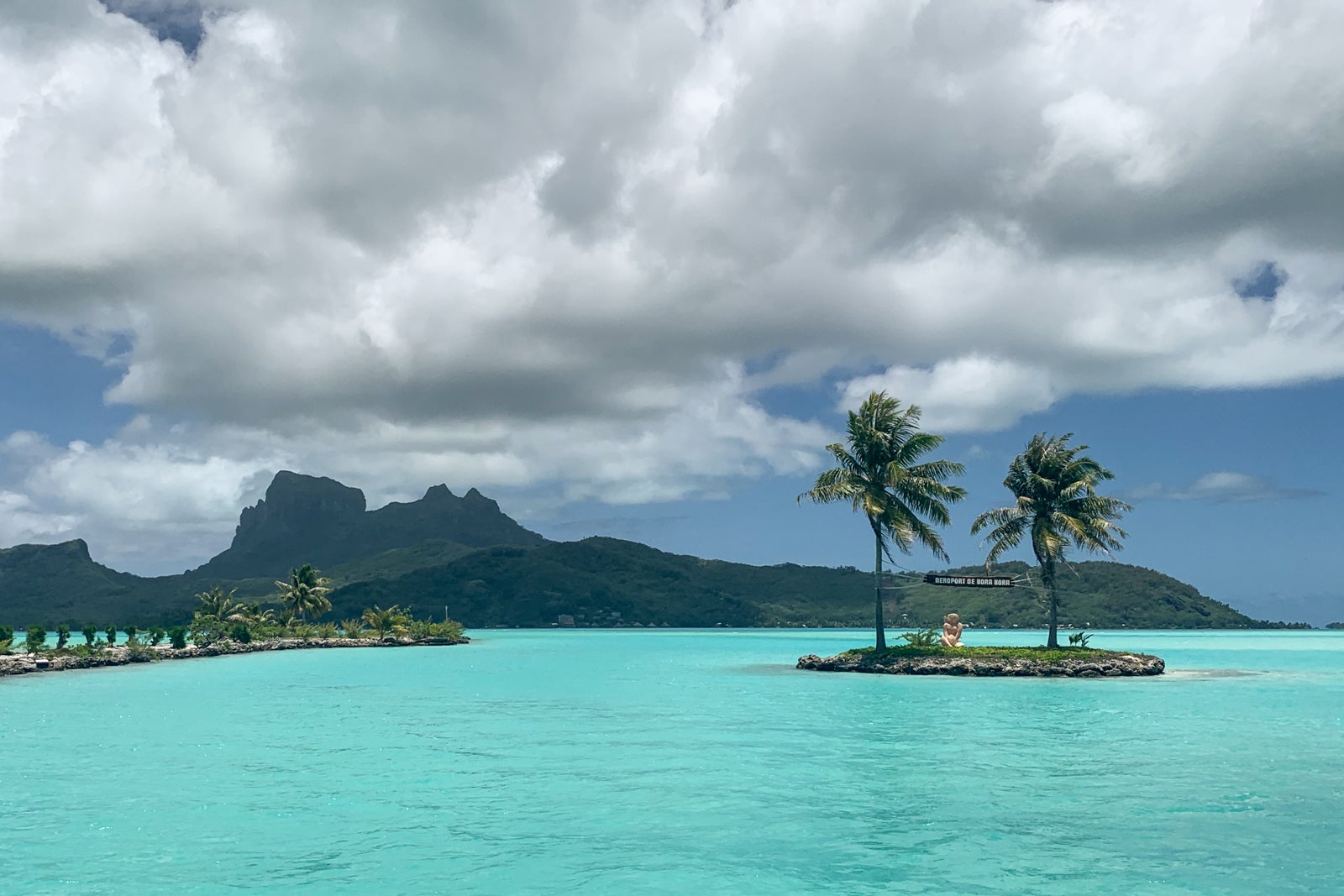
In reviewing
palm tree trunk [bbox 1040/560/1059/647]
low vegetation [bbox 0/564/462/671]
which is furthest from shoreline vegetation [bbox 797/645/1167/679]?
low vegetation [bbox 0/564/462/671]

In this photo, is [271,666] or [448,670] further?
[271,666]

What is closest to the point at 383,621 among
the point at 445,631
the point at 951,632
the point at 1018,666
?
the point at 445,631

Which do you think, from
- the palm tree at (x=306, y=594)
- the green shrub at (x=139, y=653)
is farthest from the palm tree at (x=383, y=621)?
the green shrub at (x=139, y=653)

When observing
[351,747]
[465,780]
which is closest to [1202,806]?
[465,780]

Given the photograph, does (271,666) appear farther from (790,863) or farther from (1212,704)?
(790,863)

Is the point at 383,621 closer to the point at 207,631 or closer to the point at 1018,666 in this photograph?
the point at 207,631

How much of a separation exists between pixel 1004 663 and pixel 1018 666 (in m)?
0.78

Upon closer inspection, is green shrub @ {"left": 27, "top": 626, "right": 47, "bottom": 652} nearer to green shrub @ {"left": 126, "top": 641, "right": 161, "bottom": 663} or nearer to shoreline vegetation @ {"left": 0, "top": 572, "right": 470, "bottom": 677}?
shoreline vegetation @ {"left": 0, "top": 572, "right": 470, "bottom": 677}

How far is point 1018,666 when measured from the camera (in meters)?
54.8

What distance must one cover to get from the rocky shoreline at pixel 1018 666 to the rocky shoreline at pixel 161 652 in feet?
182

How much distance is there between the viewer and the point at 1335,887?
12.9m

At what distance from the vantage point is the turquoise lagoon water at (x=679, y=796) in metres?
13.8

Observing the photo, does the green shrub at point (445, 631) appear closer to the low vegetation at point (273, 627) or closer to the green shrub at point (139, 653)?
the low vegetation at point (273, 627)

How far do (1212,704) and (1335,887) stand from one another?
29.4 meters
